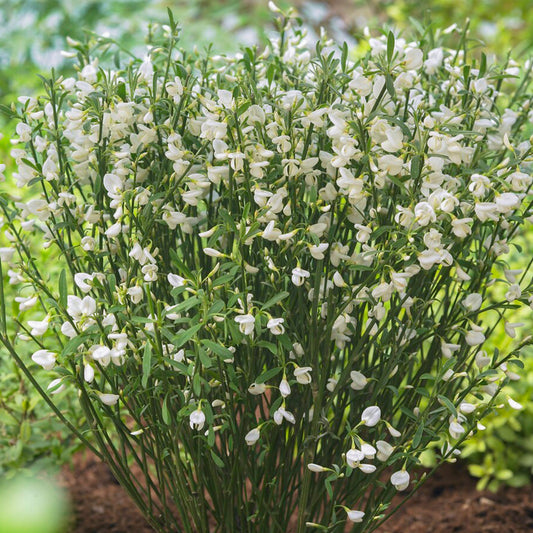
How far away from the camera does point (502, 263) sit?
149cm

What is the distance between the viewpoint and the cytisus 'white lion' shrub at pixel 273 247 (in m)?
1.25

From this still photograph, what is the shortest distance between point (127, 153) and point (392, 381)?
78cm

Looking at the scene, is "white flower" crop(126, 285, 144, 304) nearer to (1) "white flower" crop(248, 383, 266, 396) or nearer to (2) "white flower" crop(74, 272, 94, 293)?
(2) "white flower" crop(74, 272, 94, 293)

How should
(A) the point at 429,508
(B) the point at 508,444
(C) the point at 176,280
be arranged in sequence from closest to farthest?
(C) the point at 176,280
(A) the point at 429,508
(B) the point at 508,444

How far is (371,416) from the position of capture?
1374mm

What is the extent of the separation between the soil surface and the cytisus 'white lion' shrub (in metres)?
0.67

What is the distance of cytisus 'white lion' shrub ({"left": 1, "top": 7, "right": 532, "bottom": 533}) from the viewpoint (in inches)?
49.1

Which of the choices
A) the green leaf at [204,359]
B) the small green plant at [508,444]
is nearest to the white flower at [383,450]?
the green leaf at [204,359]

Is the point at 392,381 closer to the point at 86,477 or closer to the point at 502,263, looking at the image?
the point at 502,263

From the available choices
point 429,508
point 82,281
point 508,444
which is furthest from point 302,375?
point 508,444

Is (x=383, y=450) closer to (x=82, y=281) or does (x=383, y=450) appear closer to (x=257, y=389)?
(x=257, y=389)

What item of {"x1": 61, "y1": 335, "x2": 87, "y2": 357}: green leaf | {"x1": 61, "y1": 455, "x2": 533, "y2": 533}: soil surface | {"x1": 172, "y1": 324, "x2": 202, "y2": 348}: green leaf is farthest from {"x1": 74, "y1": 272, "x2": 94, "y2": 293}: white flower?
{"x1": 61, "y1": 455, "x2": 533, "y2": 533}: soil surface

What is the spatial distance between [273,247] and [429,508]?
4.58ft

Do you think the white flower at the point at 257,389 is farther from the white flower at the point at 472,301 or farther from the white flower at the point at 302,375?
the white flower at the point at 472,301
